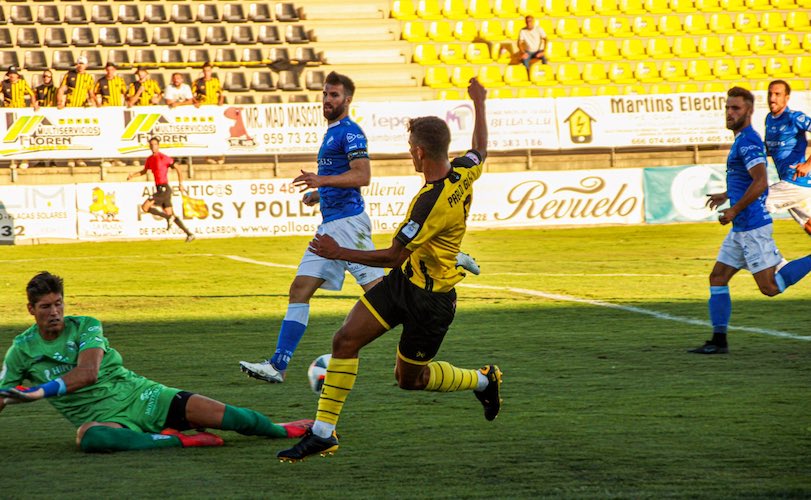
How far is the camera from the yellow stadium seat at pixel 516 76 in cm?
3105

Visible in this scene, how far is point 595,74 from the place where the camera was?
31.8 meters

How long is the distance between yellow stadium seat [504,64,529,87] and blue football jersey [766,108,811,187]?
18.8 metres

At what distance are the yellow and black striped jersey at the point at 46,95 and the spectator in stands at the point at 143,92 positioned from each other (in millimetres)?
1650

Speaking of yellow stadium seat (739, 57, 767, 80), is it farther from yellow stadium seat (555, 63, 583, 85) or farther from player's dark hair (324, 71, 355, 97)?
player's dark hair (324, 71, 355, 97)

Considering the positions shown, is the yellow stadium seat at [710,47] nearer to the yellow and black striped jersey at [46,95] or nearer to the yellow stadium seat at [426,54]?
the yellow stadium seat at [426,54]

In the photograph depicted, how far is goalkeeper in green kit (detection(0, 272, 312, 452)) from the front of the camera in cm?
623

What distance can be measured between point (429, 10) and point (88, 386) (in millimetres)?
27947

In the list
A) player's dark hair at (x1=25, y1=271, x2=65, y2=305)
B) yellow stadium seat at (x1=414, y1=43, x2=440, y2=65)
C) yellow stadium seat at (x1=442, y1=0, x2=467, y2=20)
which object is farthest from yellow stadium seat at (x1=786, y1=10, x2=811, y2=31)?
player's dark hair at (x1=25, y1=271, x2=65, y2=305)

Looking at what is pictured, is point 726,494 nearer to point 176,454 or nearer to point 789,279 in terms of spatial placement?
point 176,454

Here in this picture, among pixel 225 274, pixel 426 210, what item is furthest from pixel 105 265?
pixel 426 210

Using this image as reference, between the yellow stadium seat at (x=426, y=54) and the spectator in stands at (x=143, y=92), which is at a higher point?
the yellow stadium seat at (x=426, y=54)

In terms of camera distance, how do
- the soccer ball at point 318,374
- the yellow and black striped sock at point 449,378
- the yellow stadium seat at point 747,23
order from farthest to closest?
the yellow stadium seat at point 747,23, the soccer ball at point 318,374, the yellow and black striped sock at point 449,378

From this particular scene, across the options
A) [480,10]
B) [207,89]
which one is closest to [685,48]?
[480,10]

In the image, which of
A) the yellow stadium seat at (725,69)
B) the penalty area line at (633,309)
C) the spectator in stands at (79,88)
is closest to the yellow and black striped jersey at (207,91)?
the spectator in stands at (79,88)
